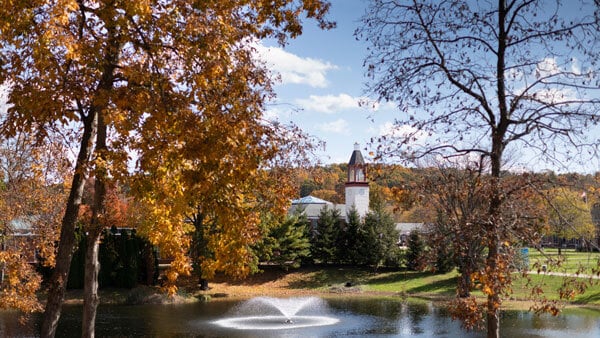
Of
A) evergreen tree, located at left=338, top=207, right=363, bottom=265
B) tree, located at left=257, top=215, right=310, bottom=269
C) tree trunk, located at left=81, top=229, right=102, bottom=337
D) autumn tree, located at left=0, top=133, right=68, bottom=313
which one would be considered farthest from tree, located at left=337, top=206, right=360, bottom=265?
tree trunk, located at left=81, top=229, right=102, bottom=337

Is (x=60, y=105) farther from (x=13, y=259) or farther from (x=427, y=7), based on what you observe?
(x=13, y=259)

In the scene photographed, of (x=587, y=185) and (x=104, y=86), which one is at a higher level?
(x=104, y=86)

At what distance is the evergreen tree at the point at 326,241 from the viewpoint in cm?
3869

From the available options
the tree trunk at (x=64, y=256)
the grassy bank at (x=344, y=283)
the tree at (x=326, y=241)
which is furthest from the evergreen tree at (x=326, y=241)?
the tree trunk at (x=64, y=256)

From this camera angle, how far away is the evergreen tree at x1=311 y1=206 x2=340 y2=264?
38.7m

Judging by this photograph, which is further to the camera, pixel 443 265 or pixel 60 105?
pixel 443 265

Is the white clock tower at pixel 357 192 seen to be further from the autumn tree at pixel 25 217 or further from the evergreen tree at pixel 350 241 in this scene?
the autumn tree at pixel 25 217

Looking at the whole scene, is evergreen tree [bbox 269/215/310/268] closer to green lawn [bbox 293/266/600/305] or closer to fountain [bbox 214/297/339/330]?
green lawn [bbox 293/266/600/305]

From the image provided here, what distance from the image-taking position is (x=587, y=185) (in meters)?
8.28

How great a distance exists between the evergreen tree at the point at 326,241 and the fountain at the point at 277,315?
24.8 feet

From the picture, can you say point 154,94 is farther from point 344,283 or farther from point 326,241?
point 326,241

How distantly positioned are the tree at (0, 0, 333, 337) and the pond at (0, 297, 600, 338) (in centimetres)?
1242

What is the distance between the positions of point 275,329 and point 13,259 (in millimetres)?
10200

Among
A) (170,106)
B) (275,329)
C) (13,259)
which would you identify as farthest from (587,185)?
(275,329)
